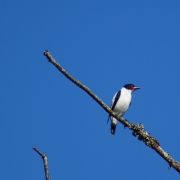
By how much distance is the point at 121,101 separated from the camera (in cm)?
1317

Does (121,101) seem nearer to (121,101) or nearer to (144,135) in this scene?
(121,101)

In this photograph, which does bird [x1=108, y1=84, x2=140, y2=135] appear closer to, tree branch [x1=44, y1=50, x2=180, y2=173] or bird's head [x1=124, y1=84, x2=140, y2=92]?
bird's head [x1=124, y1=84, x2=140, y2=92]

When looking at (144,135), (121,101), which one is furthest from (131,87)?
(144,135)

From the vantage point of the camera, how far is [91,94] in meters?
4.53

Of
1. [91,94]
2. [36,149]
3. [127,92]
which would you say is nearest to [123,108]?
[127,92]

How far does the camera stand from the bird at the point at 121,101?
1316cm

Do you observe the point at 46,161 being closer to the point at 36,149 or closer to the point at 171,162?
the point at 36,149

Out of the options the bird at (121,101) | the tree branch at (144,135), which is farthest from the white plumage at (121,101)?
the tree branch at (144,135)

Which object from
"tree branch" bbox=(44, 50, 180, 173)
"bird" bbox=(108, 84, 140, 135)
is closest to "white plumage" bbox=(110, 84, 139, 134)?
"bird" bbox=(108, 84, 140, 135)

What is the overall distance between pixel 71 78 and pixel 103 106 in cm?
58

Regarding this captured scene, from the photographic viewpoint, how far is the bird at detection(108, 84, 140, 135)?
43.2 feet

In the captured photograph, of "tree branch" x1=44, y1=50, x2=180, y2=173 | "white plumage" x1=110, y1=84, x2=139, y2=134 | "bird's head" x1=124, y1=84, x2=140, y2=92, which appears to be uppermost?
"bird's head" x1=124, y1=84, x2=140, y2=92

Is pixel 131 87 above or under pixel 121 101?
above

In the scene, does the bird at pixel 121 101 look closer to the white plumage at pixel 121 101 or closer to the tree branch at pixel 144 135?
the white plumage at pixel 121 101
